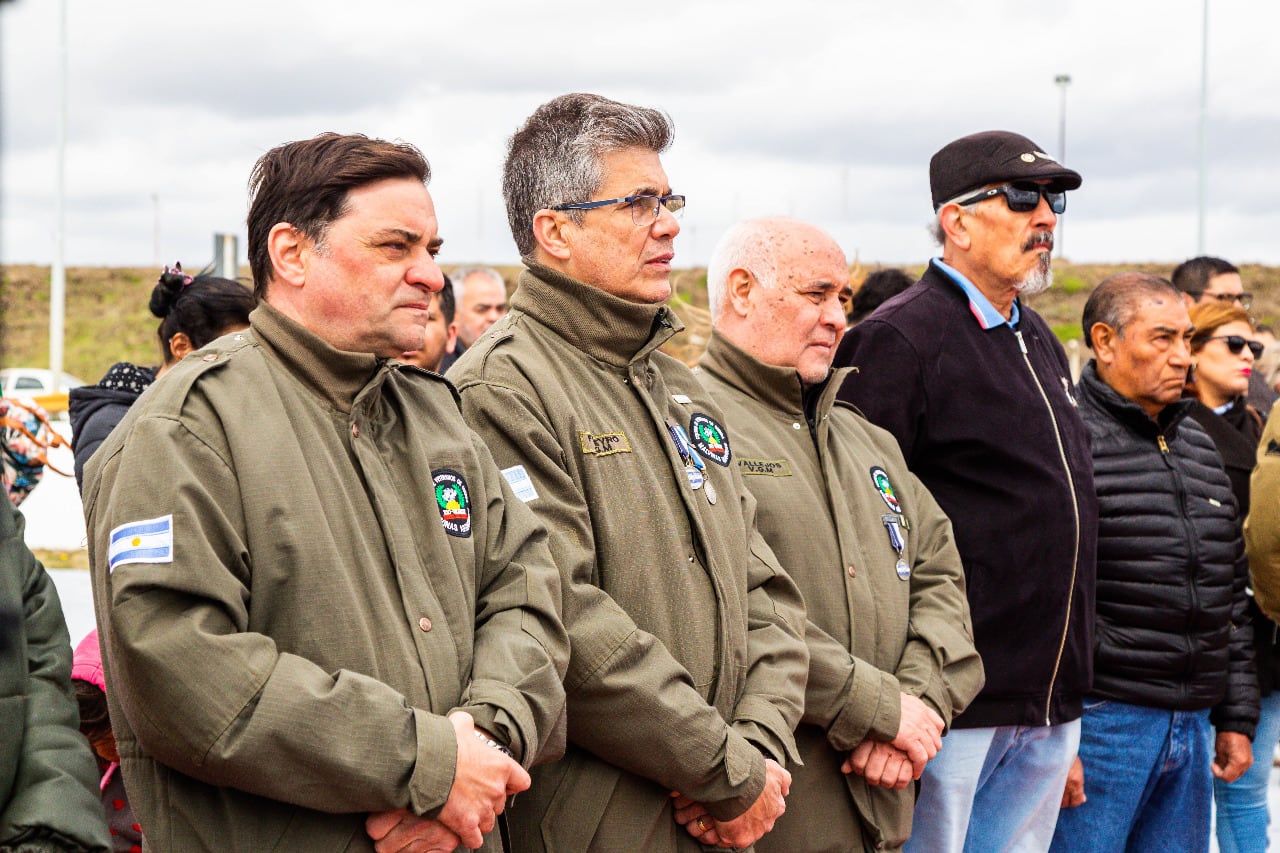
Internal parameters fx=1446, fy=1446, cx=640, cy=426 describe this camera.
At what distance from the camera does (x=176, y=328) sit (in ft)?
13.5

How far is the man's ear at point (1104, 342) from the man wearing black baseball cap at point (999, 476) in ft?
1.68

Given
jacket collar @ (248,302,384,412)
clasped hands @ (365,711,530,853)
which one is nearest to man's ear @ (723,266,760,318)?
jacket collar @ (248,302,384,412)

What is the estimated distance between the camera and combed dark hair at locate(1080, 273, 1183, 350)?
464cm

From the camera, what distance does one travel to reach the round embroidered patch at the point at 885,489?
3.67m

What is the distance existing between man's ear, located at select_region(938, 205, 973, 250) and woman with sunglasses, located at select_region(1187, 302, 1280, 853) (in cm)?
113

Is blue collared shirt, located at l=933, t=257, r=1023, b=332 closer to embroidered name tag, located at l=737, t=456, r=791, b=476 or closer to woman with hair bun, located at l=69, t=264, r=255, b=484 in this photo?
embroidered name tag, located at l=737, t=456, r=791, b=476

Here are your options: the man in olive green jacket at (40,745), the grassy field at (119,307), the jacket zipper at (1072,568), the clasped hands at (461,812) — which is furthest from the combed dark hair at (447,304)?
the grassy field at (119,307)

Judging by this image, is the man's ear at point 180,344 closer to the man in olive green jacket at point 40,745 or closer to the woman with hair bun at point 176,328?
the woman with hair bun at point 176,328

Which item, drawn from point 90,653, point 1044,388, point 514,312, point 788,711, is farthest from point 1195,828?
point 90,653

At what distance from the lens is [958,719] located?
3855mm

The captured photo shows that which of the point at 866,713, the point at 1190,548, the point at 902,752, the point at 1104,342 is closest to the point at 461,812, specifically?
the point at 866,713

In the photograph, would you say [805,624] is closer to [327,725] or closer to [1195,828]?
[327,725]

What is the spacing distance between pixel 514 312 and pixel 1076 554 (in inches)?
69.9

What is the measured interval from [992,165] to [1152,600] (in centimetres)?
139
